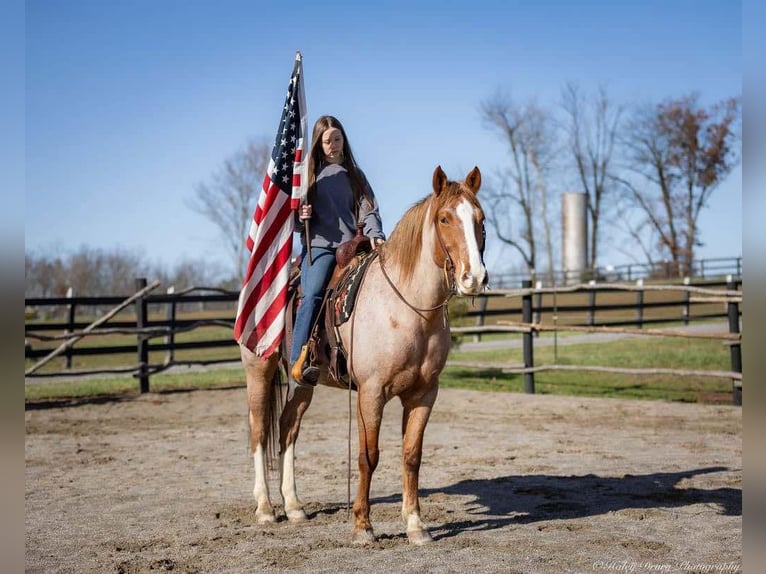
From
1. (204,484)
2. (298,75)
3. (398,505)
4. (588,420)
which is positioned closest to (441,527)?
(398,505)

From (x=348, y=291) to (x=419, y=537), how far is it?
158 cm

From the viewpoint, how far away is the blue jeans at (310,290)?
502cm

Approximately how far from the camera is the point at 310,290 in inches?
201

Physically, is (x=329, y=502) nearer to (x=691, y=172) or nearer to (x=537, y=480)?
(x=537, y=480)

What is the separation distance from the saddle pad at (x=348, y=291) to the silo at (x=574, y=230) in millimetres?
37069

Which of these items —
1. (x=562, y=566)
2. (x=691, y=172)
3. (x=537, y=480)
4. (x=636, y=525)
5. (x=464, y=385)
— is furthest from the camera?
(x=691, y=172)

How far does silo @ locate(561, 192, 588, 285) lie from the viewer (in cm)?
4084

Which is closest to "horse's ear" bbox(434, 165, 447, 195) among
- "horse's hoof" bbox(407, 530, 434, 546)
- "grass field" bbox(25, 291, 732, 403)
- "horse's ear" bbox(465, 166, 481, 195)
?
"horse's ear" bbox(465, 166, 481, 195)

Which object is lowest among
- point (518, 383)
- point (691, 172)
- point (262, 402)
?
point (518, 383)

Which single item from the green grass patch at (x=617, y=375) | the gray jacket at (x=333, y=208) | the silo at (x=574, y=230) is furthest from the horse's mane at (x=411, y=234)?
the silo at (x=574, y=230)

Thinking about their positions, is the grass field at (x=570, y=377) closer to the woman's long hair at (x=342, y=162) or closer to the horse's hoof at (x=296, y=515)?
the woman's long hair at (x=342, y=162)

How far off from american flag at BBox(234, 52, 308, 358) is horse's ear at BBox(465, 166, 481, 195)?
5.05 ft

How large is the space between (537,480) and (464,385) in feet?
25.1

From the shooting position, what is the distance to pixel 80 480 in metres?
6.71
